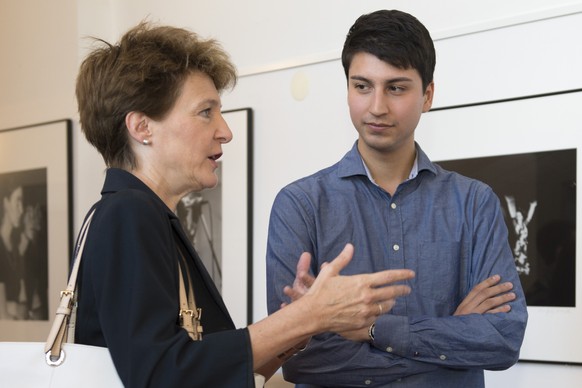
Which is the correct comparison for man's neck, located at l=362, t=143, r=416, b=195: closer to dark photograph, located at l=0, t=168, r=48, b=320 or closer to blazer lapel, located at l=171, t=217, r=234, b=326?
blazer lapel, located at l=171, t=217, r=234, b=326

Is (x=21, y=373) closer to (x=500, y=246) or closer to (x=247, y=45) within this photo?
(x=500, y=246)

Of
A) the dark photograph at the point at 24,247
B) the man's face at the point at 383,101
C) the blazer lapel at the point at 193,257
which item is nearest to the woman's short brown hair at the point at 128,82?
the blazer lapel at the point at 193,257

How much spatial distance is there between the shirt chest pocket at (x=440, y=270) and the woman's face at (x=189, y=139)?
62 cm

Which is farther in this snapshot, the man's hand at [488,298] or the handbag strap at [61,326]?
the man's hand at [488,298]

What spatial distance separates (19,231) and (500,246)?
3.55 m

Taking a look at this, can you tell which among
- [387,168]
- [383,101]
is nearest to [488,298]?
[387,168]

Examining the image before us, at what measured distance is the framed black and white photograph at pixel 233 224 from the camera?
3.97m

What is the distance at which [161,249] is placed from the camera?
5.28ft

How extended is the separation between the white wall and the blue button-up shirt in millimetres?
1005

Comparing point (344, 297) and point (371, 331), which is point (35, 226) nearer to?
point (371, 331)

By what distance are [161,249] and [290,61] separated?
240cm

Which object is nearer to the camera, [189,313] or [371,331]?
[189,313]

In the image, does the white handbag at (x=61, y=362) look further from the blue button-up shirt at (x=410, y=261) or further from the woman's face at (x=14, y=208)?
the woman's face at (x=14, y=208)

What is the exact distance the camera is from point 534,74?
10.2 ft
